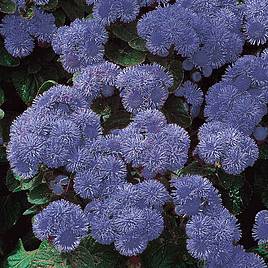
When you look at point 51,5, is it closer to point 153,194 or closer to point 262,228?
point 153,194

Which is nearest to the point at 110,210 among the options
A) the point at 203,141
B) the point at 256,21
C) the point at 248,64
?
the point at 203,141

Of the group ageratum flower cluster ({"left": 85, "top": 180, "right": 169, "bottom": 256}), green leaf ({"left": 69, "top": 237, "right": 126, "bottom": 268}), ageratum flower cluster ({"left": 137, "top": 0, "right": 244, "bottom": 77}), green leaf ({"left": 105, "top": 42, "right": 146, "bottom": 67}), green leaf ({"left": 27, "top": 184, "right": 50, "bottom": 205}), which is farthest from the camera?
green leaf ({"left": 105, "top": 42, "right": 146, "bottom": 67})

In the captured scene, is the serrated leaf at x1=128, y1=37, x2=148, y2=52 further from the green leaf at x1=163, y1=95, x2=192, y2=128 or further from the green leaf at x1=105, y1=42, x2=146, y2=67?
the green leaf at x1=163, y1=95, x2=192, y2=128

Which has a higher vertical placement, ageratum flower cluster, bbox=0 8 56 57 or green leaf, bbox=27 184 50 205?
ageratum flower cluster, bbox=0 8 56 57

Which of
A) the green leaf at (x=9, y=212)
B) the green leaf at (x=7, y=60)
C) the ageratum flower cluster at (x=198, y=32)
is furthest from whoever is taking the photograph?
the green leaf at (x=9, y=212)

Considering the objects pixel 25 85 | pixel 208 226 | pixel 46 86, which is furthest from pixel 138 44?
pixel 208 226

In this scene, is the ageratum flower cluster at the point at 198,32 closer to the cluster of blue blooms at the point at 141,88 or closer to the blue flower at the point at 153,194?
the cluster of blue blooms at the point at 141,88

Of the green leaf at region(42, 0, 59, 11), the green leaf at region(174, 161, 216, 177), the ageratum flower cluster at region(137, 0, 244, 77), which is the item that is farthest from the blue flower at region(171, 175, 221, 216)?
the green leaf at region(42, 0, 59, 11)

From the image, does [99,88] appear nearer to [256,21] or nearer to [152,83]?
[152,83]

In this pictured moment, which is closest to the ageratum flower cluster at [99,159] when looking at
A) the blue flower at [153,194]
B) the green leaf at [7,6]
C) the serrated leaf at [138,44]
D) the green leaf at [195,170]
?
the blue flower at [153,194]
